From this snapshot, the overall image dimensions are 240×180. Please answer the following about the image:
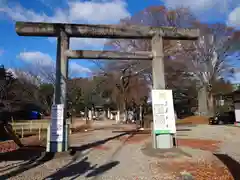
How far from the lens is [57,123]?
7.70 meters

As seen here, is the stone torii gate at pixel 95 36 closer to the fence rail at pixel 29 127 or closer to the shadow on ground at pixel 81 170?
the shadow on ground at pixel 81 170

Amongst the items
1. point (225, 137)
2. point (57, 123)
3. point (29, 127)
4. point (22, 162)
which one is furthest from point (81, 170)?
point (29, 127)

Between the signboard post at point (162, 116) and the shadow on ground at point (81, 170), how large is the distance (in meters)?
2.22

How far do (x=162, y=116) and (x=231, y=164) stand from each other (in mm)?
2747

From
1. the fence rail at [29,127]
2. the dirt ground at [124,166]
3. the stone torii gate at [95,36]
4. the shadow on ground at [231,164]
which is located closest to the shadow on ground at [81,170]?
the dirt ground at [124,166]

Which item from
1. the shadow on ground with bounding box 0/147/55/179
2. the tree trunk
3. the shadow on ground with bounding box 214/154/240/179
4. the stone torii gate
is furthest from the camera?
the tree trunk

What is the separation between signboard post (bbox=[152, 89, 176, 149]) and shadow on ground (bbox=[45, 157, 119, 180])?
7.27ft

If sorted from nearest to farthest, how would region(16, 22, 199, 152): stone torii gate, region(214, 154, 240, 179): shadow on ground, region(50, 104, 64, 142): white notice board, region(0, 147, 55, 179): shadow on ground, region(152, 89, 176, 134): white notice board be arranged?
1. region(214, 154, 240, 179): shadow on ground
2. region(0, 147, 55, 179): shadow on ground
3. region(50, 104, 64, 142): white notice board
4. region(16, 22, 199, 152): stone torii gate
5. region(152, 89, 176, 134): white notice board

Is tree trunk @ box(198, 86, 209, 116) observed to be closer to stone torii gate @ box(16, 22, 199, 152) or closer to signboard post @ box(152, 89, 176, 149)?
stone torii gate @ box(16, 22, 199, 152)

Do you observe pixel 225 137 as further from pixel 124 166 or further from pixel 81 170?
pixel 81 170

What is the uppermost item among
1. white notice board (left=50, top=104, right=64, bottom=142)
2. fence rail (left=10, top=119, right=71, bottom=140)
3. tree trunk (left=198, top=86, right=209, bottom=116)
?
tree trunk (left=198, top=86, right=209, bottom=116)

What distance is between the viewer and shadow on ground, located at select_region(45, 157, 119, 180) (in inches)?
207

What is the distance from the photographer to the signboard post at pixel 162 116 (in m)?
8.00

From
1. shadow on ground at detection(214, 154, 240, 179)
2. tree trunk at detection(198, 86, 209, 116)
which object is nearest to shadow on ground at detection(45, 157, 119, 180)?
shadow on ground at detection(214, 154, 240, 179)
